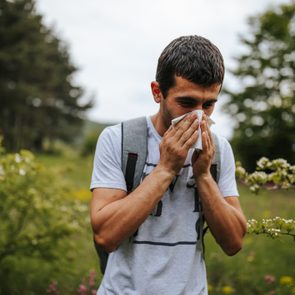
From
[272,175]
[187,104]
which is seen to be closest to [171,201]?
[187,104]

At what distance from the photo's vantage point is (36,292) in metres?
4.69

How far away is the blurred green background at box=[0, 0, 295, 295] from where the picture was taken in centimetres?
457

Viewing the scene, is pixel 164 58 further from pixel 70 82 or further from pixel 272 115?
pixel 70 82

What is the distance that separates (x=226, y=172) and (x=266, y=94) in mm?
27270

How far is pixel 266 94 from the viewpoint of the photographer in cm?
2845

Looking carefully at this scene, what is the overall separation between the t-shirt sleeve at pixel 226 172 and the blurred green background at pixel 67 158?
2.77ft

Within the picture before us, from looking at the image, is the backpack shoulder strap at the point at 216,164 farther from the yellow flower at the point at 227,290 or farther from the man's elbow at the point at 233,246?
the yellow flower at the point at 227,290

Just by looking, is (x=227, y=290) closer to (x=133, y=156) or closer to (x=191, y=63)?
(x=133, y=156)

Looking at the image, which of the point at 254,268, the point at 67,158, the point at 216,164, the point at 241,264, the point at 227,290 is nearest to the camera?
the point at 216,164

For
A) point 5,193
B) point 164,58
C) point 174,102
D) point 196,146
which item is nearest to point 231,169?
point 196,146

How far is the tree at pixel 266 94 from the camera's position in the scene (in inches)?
1080

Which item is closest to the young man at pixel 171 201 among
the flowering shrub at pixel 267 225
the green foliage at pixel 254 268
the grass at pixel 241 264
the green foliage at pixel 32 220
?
the flowering shrub at pixel 267 225

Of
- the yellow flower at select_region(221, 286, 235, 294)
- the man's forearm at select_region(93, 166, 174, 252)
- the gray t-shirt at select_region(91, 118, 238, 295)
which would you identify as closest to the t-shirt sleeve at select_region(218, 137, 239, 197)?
the gray t-shirt at select_region(91, 118, 238, 295)

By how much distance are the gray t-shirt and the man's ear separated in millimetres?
242
